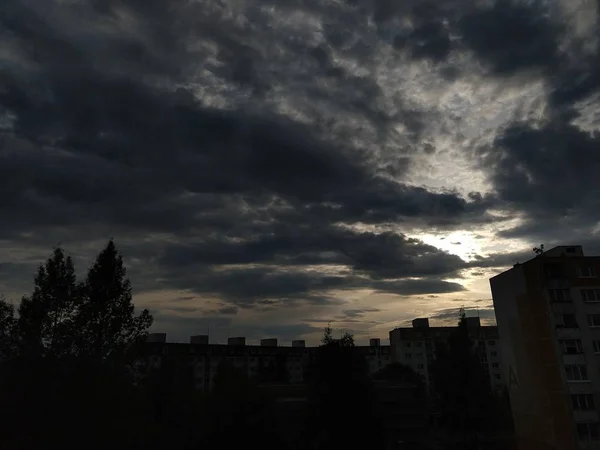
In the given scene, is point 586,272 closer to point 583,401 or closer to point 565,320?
point 565,320

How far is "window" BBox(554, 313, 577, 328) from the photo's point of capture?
145ft

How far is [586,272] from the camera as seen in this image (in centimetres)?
4578

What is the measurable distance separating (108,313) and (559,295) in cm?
4379

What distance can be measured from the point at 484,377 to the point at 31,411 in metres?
46.9

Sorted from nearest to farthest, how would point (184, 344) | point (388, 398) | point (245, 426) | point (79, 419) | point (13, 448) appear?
point (13, 448)
point (79, 419)
point (245, 426)
point (388, 398)
point (184, 344)

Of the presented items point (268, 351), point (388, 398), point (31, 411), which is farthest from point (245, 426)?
point (268, 351)

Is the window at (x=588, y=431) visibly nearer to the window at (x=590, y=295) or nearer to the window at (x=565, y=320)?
the window at (x=565, y=320)

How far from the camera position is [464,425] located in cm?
4728

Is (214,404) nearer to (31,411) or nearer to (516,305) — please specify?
(31,411)

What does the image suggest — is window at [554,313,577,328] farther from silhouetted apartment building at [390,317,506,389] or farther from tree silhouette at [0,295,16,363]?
silhouetted apartment building at [390,317,506,389]

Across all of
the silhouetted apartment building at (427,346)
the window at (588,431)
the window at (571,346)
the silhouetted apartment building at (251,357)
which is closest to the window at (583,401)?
the window at (588,431)

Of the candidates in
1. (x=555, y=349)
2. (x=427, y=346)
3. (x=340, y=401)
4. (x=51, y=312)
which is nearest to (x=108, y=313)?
(x=51, y=312)

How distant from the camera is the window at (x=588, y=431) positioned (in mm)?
40562

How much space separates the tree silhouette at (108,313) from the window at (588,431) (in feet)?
135
